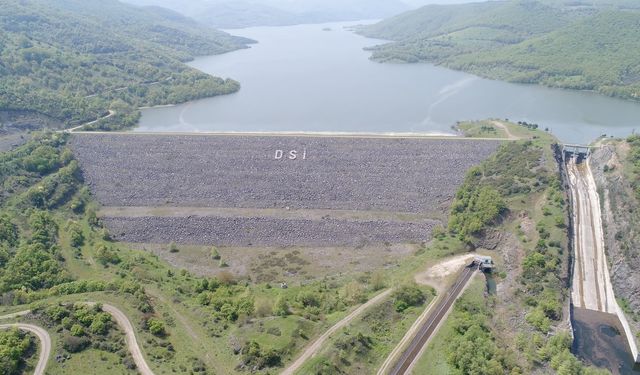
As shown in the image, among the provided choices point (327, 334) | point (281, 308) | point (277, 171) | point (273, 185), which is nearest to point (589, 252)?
point (327, 334)

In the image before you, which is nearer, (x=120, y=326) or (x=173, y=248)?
(x=120, y=326)

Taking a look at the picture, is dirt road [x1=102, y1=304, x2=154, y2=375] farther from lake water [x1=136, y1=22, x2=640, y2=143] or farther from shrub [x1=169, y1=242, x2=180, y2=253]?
lake water [x1=136, y1=22, x2=640, y2=143]

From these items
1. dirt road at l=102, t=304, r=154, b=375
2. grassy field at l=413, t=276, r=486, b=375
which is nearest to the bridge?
grassy field at l=413, t=276, r=486, b=375

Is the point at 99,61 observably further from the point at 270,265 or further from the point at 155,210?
the point at 270,265

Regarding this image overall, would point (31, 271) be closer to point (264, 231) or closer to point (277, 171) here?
point (264, 231)

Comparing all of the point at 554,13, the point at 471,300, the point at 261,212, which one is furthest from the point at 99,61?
the point at 554,13

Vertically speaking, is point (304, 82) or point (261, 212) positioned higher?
point (304, 82)
